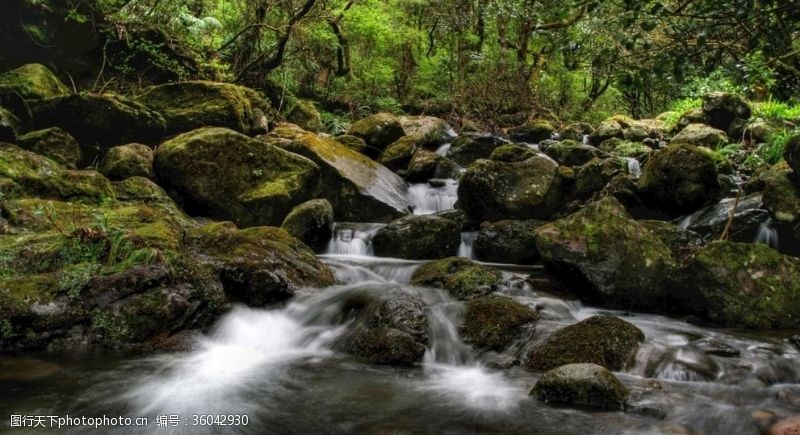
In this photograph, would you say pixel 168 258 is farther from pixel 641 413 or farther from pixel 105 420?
pixel 641 413

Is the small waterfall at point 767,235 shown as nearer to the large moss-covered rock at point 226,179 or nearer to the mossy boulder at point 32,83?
the large moss-covered rock at point 226,179

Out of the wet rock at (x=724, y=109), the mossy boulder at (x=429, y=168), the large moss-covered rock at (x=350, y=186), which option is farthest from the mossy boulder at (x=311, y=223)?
the wet rock at (x=724, y=109)

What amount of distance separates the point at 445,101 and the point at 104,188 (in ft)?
48.2

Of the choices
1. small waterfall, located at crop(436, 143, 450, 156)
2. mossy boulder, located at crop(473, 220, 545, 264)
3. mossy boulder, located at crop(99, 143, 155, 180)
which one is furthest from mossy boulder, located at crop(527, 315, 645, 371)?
small waterfall, located at crop(436, 143, 450, 156)

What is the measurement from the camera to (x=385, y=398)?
419 cm

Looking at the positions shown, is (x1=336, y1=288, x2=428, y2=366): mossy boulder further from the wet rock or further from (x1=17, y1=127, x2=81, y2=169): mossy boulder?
the wet rock

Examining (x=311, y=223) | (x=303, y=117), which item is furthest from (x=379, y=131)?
(x=311, y=223)

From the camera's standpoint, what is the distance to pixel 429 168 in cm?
1268

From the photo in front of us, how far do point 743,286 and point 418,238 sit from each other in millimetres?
4484

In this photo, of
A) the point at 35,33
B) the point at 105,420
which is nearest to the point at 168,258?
the point at 105,420

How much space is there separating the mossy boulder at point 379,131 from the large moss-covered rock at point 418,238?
201 inches

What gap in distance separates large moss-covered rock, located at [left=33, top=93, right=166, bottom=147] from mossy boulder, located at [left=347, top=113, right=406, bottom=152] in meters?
5.12

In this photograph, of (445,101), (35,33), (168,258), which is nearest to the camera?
(168,258)

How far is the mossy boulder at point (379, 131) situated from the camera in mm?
13969
